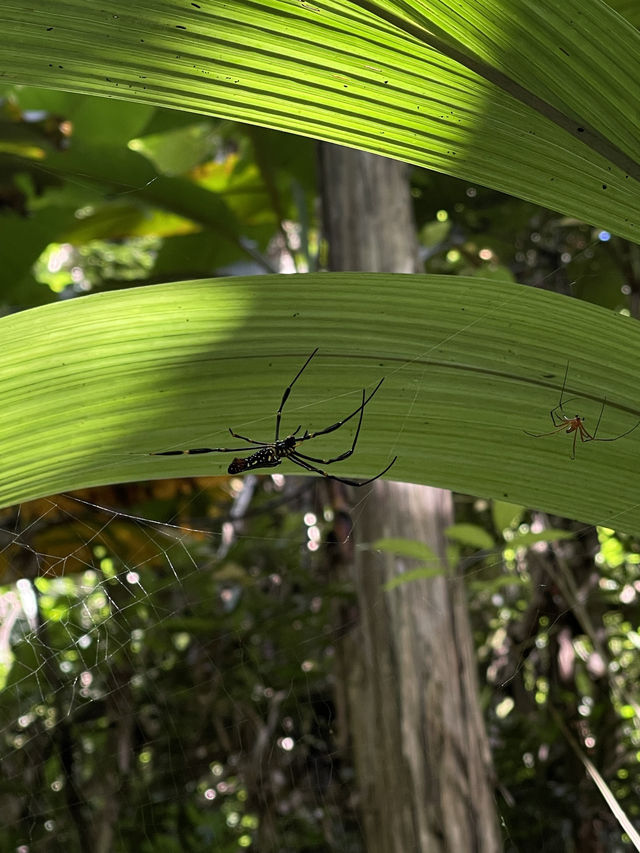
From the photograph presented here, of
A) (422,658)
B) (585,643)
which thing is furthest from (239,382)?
(585,643)

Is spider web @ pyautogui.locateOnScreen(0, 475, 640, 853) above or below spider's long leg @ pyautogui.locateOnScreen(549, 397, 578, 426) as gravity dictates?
below

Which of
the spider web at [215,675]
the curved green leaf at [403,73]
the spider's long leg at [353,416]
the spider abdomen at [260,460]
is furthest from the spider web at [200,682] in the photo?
the curved green leaf at [403,73]

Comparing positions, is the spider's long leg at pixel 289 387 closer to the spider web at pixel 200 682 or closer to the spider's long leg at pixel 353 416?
the spider's long leg at pixel 353 416

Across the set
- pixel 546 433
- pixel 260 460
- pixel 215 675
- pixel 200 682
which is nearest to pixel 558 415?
pixel 546 433

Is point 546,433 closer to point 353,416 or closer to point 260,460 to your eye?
point 353,416

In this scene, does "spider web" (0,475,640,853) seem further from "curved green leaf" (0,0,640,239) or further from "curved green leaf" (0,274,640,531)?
"curved green leaf" (0,0,640,239)

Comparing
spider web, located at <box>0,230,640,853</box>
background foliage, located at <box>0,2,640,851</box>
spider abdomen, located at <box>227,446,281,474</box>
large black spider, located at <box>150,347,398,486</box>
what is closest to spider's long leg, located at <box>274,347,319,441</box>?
large black spider, located at <box>150,347,398,486</box>
